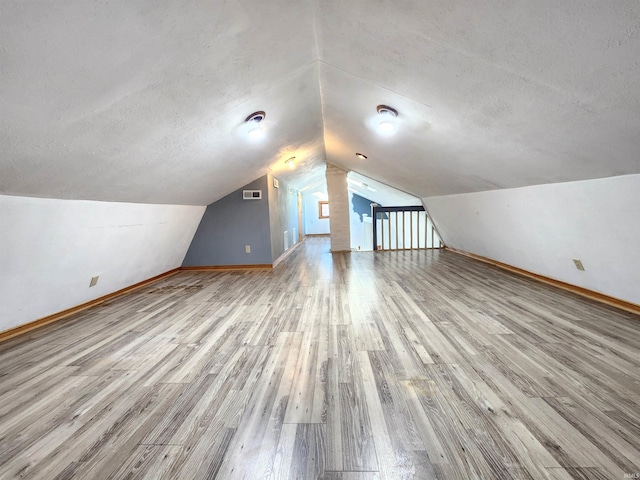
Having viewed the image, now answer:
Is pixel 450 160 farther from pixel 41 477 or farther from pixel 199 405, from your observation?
pixel 41 477

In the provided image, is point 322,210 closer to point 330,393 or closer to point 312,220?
point 312,220

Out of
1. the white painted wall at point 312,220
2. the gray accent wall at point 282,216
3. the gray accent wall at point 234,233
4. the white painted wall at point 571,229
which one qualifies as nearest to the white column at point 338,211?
the gray accent wall at point 282,216

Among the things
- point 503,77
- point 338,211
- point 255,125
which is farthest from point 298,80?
point 338,211

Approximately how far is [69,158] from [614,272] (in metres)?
4.68

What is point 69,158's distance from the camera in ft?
6.82

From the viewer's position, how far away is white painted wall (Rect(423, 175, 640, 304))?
2551 mm

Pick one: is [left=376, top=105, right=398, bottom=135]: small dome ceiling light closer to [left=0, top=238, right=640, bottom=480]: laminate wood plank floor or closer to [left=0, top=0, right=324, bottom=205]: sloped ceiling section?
[left=0, top=0, right=324, bottom=205]: sloped ceiling section

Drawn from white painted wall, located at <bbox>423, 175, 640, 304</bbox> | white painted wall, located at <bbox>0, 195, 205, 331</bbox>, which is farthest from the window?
white painted wall, located at <bbox>0, 195, 205, 331</bbox>

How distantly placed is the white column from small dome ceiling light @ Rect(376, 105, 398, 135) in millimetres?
4432

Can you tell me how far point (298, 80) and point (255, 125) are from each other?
2.30 feet

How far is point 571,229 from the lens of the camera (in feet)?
10.3

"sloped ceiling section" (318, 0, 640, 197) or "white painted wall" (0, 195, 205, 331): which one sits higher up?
"sloped ceiling section" (318, 0, 640, 197)

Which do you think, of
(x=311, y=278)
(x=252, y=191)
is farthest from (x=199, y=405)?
(x=252, y=191)

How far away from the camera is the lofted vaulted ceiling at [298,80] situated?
131 centimetres
